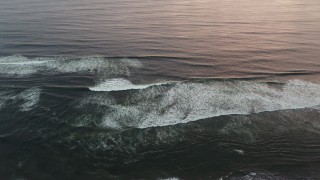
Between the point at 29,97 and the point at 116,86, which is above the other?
the point at 116,86

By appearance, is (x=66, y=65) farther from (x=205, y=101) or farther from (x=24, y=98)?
(x=205, y=101)

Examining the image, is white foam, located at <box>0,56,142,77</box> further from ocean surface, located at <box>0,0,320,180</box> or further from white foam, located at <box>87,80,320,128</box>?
white foam, located at <box>87,80,320,128</box>

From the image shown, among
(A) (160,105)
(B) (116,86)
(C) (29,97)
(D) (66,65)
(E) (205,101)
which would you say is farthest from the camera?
(D) (66,65)

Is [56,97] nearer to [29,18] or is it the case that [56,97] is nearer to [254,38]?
[254,38]

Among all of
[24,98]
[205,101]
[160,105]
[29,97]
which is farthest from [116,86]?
[205,101]

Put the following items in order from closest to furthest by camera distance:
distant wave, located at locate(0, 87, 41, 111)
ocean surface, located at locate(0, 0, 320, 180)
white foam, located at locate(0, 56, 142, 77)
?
1. ocean surface, located at locate(0, 0, 320, 180)
2. distant wave, located at locate(0, 87, 41, 111)
3. white foam, located at locate(0, 56, 142, 77)

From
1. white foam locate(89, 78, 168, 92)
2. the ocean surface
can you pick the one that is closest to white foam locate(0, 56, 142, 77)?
the ocean surface

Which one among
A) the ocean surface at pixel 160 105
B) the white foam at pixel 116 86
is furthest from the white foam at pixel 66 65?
the white foam at pixel 116 86
